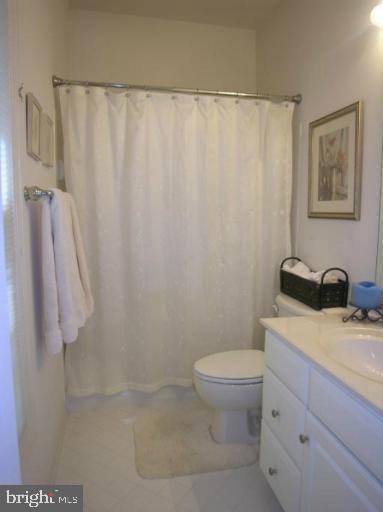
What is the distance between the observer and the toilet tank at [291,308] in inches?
64.5

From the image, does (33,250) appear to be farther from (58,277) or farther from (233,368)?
(233,368)

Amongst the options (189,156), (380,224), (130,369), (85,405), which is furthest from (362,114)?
(85,405)

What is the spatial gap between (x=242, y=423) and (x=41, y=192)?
1.52m

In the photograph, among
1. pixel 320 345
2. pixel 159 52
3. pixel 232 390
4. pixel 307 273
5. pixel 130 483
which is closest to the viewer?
pixel 320 345

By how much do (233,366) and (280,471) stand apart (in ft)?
1.75

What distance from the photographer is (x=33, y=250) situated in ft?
4.30

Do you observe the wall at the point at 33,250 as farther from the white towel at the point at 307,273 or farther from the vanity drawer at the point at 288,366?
the white towel at the point at 307,273

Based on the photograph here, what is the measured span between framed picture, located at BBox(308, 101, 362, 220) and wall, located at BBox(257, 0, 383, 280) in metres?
0.04

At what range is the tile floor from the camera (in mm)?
1419

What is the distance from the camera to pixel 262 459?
146cm

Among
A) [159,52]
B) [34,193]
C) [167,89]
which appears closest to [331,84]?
[167,89]

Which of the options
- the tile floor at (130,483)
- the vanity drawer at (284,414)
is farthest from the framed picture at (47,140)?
the tile floor at (130,483)

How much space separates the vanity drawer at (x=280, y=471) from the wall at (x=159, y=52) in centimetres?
233

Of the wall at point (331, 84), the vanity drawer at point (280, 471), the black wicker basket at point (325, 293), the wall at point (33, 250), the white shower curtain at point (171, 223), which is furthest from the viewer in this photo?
the white shower curtain at point (171, 223)
